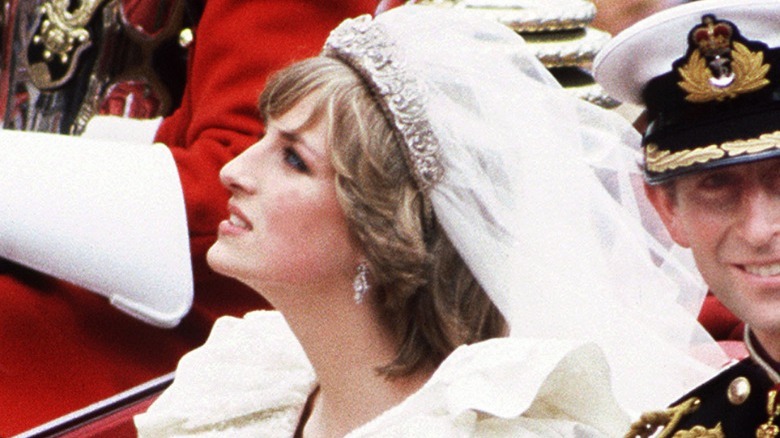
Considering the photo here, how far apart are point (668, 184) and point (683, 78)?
0.37 ft

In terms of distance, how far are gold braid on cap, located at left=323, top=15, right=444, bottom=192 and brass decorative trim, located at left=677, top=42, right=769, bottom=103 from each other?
0.51 meters

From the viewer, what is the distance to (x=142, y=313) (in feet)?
10.4

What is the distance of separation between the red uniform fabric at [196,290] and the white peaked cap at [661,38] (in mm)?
901

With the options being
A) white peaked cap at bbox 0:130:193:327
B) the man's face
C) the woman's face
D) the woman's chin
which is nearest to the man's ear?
the man's face

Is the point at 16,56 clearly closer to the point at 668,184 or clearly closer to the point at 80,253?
the point at 80,253

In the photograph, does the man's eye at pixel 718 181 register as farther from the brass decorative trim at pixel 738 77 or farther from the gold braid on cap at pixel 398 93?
the gold braid on cap at pixel 398 93

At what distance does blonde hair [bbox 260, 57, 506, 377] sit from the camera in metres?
2.72

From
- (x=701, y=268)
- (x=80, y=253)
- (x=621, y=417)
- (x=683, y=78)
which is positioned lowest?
(x=80, y=253)

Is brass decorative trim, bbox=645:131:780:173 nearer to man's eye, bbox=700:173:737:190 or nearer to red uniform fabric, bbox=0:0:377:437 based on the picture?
man's eye, bbox=700:173:737:190

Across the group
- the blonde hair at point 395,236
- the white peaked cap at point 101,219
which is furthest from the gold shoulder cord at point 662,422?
the white peaked cap at point 101,219

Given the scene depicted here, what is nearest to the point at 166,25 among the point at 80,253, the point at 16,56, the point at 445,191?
the point at 16,56

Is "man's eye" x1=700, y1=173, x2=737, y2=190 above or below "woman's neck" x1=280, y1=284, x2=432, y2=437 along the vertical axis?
above

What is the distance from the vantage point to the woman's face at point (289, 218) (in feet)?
8.92

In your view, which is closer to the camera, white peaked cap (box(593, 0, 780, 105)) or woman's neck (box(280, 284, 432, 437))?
white peaked cap (box(593, 0, 780, 105))
